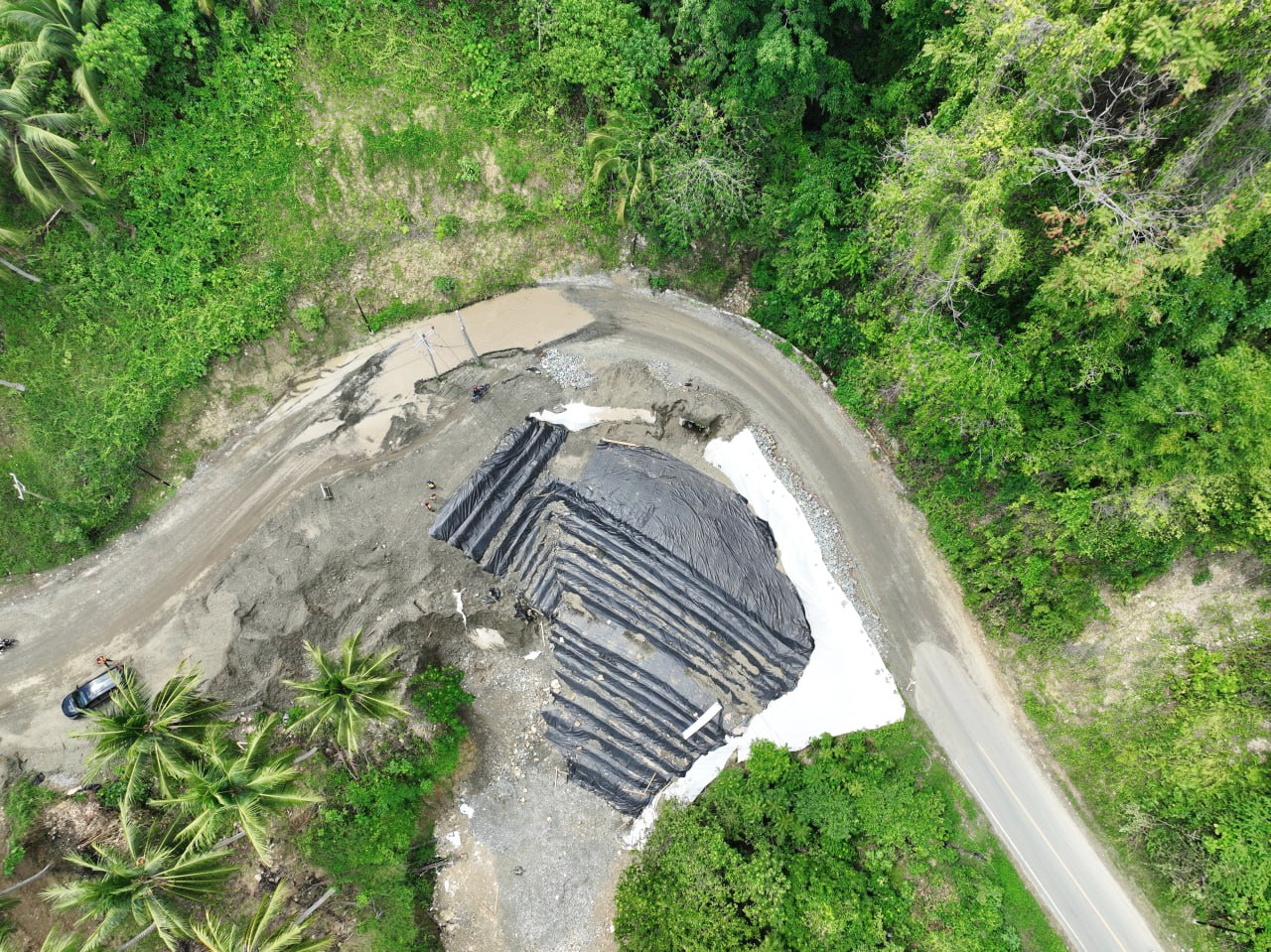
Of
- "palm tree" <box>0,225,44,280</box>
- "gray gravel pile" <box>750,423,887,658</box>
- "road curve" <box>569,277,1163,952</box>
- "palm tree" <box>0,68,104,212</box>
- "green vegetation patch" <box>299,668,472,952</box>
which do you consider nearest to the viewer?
"palm tree" <box>0,68,104,212</box>

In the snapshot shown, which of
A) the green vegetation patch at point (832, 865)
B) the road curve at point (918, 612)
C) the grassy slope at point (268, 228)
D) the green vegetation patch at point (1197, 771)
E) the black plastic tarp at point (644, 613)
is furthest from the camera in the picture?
the grassy slope at point (268, 228)

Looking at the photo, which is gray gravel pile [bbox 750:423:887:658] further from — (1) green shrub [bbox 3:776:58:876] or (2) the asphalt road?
(1) green shrub [bbox 3:776:58:876]

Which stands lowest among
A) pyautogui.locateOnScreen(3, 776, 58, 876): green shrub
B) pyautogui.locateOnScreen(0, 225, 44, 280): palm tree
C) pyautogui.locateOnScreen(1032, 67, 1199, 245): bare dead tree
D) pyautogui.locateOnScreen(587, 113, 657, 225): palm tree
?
pyautogui.locateOnScreen(3, 776, 58, 876): green shrub

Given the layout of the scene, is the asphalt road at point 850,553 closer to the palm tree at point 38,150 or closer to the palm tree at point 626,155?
the palm tree at point 626,155

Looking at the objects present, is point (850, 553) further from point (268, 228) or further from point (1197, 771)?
point (268, 228)

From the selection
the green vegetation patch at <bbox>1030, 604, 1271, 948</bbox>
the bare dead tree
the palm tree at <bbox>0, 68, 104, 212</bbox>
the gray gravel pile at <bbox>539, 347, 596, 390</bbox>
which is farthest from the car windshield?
the green vegetation patch at <bbox>1030, 604, 1271, 948</bbox>

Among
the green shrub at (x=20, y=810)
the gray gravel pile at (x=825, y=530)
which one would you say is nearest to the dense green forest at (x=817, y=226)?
the gray gravel pile at (x=825, y=530)

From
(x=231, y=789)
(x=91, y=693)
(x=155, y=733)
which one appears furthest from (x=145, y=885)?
(x=91, y=693)
